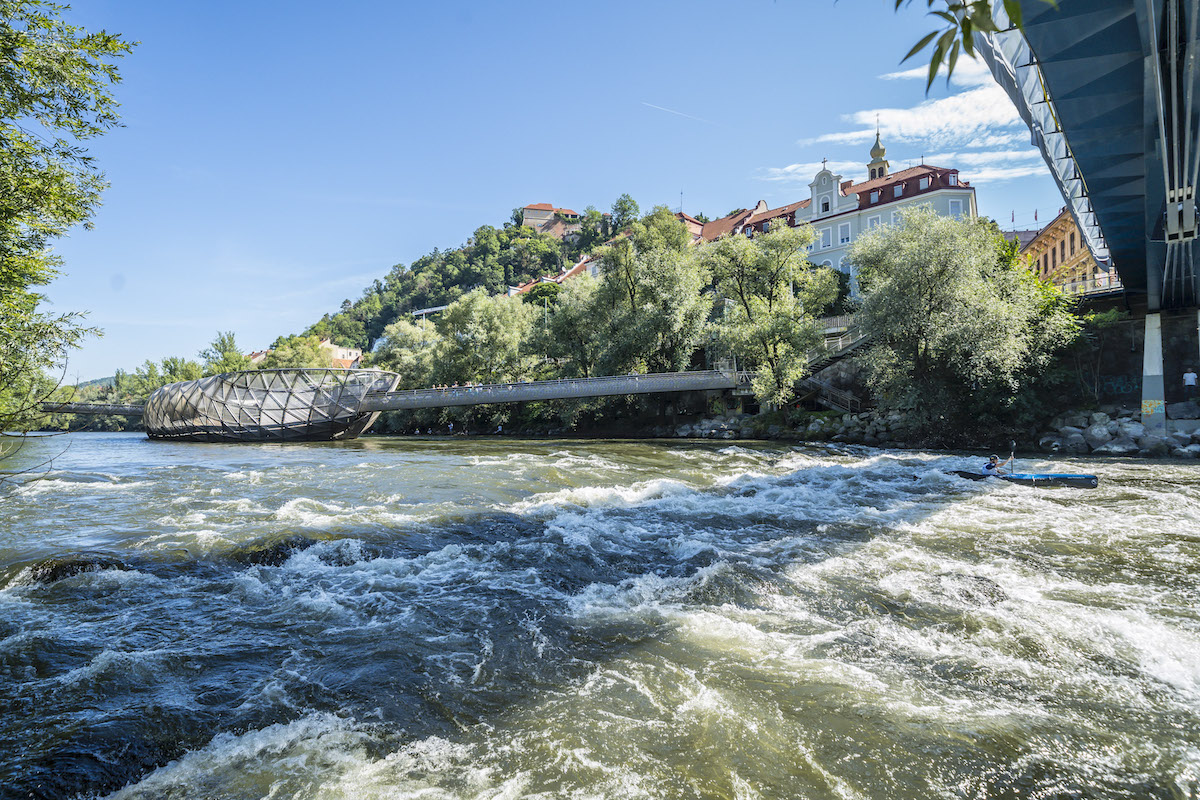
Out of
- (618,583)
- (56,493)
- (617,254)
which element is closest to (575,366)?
(617,254)

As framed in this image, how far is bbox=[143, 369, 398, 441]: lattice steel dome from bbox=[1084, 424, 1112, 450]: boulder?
38.1 m

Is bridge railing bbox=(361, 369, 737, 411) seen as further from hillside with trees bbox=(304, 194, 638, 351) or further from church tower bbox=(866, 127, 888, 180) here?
hillside with trees bbox=(304, 194, 638, 351)

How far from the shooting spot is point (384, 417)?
53938 millimetres

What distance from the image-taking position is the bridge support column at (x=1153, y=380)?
70.9ft

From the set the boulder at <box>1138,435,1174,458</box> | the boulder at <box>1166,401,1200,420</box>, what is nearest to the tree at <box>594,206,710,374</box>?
the boulder at <box>1138,435,1174,458</box>

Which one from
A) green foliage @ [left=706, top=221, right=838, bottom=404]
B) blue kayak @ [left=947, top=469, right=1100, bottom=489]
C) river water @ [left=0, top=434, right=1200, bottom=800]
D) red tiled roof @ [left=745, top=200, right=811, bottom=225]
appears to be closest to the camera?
river water @ [left=0, top=434, right=1200, bottom=800]

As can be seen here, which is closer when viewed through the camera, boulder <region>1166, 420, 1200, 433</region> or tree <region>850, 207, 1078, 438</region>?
boulder <region>1166, 420, 1200, 433</region>

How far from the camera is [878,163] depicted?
5494 cm

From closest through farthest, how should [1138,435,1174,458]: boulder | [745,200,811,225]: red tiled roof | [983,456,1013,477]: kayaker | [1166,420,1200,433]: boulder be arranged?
[983,456,1013,477]: kayaker < [1138,435,1174,458]: boulder < [1166,420,1200,433]: boulder < [745,200,811,225]: red tiled roof

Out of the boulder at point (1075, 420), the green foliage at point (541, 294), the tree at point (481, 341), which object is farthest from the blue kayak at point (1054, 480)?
the green foliage at point (541, 294)

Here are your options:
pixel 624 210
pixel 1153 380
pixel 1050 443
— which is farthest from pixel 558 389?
pixel 624 210

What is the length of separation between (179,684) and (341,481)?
1263 cm

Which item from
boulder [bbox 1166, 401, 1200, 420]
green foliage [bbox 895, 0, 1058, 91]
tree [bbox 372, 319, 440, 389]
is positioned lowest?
boulder [bbox 1166, 401, 1200, 420]

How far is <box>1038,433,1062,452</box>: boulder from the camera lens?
2161cm
